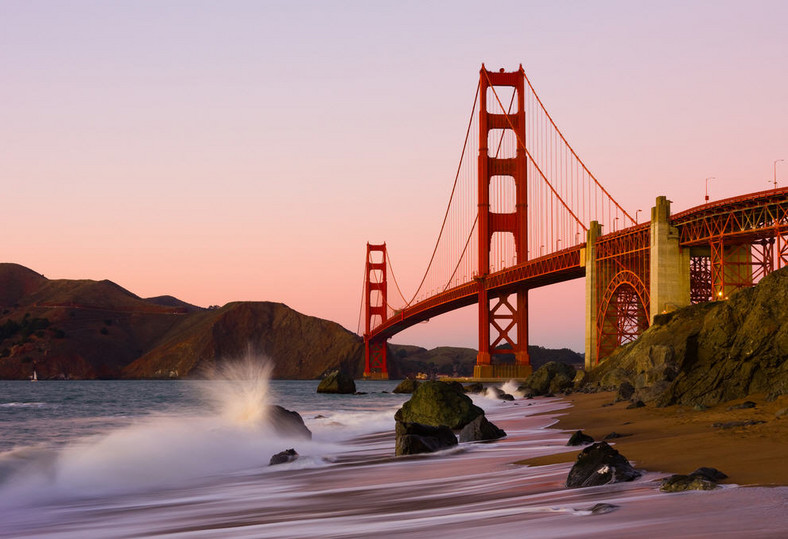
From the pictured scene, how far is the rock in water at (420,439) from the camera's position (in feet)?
47.7

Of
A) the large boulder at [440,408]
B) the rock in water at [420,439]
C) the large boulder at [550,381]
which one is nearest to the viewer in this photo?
the rock in water at [420,439]

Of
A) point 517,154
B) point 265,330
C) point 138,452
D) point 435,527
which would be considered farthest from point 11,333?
point 435,527

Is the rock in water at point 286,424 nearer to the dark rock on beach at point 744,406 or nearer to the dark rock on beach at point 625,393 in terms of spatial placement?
the dark rock on beach at point 625,393

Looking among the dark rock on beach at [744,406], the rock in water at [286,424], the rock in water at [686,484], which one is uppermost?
the dark rock on beach at [744,406]

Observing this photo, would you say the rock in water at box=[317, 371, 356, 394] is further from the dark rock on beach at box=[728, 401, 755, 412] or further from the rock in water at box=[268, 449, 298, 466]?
the dark rock on beach at box=[728, 401, 755, 412]

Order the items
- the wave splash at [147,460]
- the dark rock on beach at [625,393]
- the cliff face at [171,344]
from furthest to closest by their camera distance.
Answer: the cliff face at [171,344] → the dark rock on beach at [625,393] → the wave splash at [147,460]

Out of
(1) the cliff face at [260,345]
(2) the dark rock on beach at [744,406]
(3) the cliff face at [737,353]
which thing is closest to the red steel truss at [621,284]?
(3) the cliff face at [737,353]

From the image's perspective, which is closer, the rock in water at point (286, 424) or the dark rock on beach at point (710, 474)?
the dark rock on beach at point (710, 474)

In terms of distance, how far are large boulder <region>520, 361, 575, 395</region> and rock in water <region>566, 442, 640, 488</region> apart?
3596 centimetres

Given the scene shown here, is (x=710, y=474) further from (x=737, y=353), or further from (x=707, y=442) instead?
(x=737, y=353)

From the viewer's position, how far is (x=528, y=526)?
6.67m

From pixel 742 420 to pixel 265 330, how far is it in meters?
178

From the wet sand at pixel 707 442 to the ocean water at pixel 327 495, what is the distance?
0.70 meters

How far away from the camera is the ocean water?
22.0 feet
